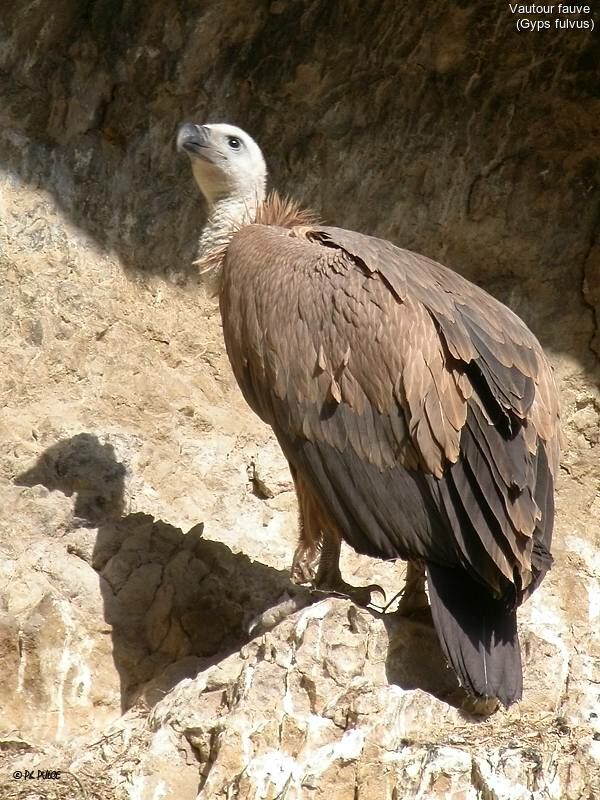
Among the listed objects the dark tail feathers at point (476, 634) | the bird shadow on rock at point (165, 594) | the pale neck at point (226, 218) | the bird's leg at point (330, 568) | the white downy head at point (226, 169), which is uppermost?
the white downy head at point (226, 169)

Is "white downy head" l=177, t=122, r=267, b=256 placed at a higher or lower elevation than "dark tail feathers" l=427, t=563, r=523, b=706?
higher

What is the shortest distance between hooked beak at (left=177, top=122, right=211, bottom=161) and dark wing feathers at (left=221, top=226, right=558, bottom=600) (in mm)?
1203

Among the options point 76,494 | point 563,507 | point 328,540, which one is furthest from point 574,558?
point 76,494

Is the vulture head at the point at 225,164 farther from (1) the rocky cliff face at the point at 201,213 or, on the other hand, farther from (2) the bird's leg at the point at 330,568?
(2) the bird's leg at the point at 330,568

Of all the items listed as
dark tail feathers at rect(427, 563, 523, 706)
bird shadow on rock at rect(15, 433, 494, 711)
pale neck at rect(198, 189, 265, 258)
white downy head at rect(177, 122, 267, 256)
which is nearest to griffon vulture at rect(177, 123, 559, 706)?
dark tail feathers at rect(427, 563, 523, 706)

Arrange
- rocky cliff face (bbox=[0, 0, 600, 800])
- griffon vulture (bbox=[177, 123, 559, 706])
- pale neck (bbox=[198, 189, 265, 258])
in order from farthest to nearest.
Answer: rocky cliff face (bbox=[0, 0, 600, 800]), pale neck (bbox=[198, 189, 265, 258]), griffon vulture (bbox=[177, 123, 559, 706])

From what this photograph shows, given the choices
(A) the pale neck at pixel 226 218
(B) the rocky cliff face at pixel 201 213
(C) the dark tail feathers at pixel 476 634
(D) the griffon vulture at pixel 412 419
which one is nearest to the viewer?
(C) the dark tail feathers at pixel 476 634

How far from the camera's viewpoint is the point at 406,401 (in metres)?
6.32

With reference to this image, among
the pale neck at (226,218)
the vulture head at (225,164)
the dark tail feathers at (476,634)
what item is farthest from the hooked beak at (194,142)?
the dark tail feathers at (476,634)

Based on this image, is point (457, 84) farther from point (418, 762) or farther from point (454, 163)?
point (418, 762)

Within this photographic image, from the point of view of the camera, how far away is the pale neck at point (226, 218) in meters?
7.74

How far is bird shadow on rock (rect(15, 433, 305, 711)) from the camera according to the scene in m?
6.92

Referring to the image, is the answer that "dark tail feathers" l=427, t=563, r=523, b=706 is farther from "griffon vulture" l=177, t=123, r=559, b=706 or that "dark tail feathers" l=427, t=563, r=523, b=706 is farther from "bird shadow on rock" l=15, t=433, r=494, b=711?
"bird shadow on rock" l=15, t=433, r=494, b=711

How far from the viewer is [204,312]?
30.9ft
